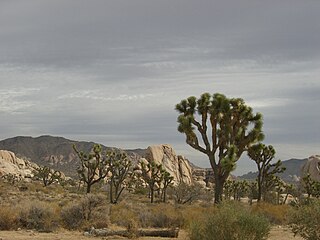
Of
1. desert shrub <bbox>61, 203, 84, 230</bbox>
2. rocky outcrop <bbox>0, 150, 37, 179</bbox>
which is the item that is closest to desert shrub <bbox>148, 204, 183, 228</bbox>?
desert shrub <bbox>61, 203, 84, 230</bbox>

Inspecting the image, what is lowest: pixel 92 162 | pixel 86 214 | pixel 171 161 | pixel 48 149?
pixel 86 214

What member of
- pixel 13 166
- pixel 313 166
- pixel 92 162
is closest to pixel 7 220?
pixel 92 162

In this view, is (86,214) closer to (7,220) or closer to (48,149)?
(7,220)

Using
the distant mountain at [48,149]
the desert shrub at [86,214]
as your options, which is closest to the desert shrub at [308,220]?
the desert shrub at [86,214]

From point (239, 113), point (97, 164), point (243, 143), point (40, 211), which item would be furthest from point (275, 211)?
point (97, 164)

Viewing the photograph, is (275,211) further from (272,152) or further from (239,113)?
(272,152)

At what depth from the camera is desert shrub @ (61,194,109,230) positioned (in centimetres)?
1716

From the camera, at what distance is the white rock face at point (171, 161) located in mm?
90062

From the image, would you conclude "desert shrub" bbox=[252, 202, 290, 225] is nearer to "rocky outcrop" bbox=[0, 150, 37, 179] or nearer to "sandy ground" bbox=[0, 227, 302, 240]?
"sandy ground" bbox=[0, 227, 302, 240]

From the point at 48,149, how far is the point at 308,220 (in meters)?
150

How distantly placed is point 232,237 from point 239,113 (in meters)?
13.0

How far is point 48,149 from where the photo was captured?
508 feet

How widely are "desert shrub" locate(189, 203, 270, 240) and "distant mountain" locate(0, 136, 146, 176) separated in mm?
129175

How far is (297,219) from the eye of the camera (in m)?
10.7
